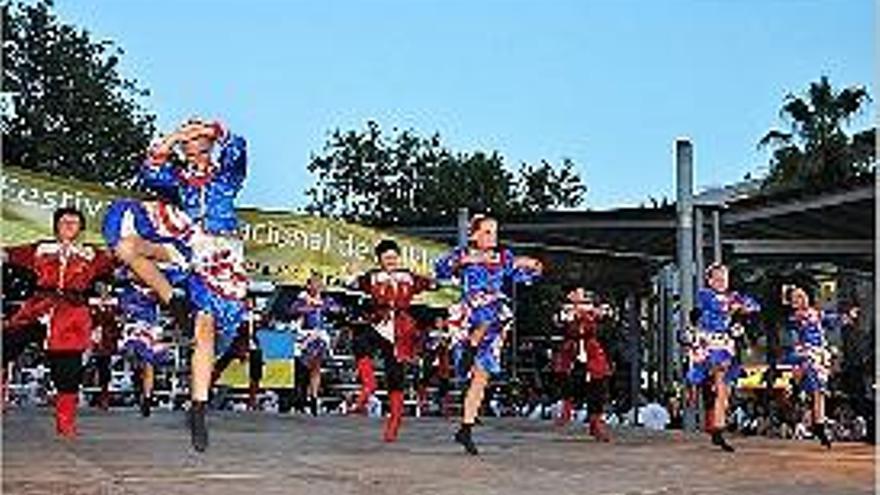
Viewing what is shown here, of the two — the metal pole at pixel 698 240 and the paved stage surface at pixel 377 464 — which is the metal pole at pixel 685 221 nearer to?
the metal pole at pixel 698 240

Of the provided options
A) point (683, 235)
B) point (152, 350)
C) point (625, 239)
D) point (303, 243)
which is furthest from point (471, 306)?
point (625, 239)

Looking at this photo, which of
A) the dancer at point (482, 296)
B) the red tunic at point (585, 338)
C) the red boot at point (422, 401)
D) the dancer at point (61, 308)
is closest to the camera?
the dancer at point (482, 296)

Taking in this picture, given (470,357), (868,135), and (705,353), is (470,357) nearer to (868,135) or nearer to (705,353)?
(705,353)

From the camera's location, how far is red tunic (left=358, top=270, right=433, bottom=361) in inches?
416

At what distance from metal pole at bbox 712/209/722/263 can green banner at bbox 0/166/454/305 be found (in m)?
3.80

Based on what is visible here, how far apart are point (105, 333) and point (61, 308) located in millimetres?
5319

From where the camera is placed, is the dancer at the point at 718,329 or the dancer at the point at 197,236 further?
the dancer at the point at 718,329

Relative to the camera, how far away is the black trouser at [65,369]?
8.74m

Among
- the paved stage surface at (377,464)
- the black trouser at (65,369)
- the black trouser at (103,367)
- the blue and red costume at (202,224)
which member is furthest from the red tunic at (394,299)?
the black trouser at (103,367)

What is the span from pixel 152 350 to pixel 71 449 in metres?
5.78

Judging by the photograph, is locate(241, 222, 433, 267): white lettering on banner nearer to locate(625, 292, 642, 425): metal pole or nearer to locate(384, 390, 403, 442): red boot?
locate(625, 292, 642, 425): metal pole

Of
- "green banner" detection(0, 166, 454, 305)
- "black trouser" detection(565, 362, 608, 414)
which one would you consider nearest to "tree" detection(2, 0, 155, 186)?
"green banner" detection(0, 166, 454, 305)

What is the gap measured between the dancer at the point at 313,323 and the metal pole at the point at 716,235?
4.87m

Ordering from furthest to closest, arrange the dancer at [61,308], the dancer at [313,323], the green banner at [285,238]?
the dancer at [313,323] → the green banner at [285,238] → the dancer at [61,308]
